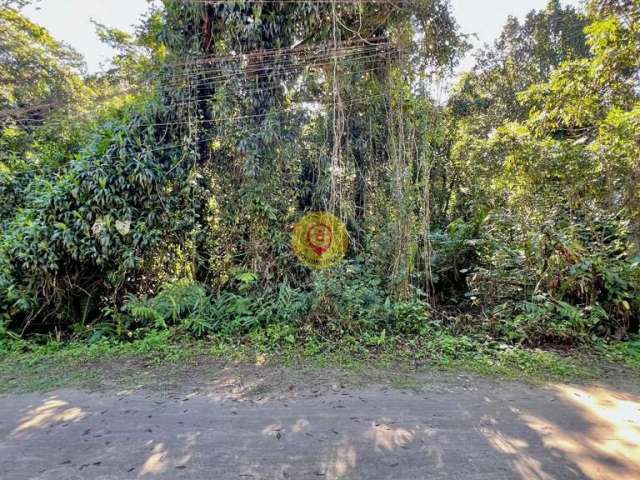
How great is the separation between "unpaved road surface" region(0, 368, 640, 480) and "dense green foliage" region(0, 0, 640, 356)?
130 centimetres

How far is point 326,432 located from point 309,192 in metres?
3.59

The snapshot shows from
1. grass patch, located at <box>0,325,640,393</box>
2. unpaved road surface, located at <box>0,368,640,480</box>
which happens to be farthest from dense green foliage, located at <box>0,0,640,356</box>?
unpaved road surface, located at <box>0,368,640,480</box>

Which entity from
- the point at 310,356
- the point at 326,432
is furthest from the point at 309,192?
the point at 326,432

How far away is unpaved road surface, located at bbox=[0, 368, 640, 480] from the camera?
6.33ft

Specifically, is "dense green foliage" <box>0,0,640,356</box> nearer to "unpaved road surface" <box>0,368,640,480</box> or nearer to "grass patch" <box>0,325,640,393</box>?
"grass patch" <box>0,325,640,393</box>

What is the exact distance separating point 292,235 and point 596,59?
481 centimetres

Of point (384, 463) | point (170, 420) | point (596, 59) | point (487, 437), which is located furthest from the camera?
point (596, 59)

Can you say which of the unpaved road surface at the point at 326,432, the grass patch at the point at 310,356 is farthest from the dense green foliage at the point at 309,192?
the unpaved road surface at the point at 326,432

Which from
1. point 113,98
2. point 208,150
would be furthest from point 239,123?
point 113,98

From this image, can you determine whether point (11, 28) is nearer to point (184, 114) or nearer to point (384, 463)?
point (184, 114)

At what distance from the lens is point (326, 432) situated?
229cm

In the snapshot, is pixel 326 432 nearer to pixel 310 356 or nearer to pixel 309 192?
pixel 310 356

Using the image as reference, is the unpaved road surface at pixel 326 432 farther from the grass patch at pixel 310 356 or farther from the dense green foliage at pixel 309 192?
the dense green foliage at pixel 309 192

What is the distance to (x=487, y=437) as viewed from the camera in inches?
87.0
